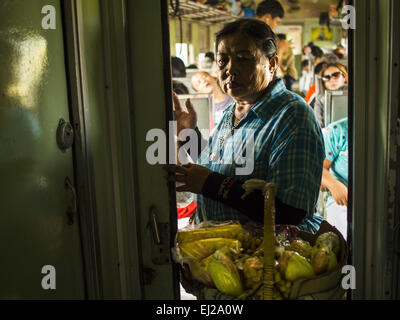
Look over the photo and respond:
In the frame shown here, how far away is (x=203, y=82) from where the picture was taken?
3693 mm

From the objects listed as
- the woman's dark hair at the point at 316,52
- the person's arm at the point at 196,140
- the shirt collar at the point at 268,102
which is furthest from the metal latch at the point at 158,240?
the woman's dark hair at the point at 316,52

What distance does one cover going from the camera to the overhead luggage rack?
4.12 metres

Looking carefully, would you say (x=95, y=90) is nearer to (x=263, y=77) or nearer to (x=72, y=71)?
(x=72, y=71)

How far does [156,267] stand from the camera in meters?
1.39

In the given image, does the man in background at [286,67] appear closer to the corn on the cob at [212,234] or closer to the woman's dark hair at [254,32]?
the woman's dark hair at [254,32]

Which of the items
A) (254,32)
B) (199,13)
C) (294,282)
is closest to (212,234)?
(294,282)

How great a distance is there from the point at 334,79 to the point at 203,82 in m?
1.23

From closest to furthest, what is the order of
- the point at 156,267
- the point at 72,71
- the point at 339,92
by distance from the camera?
the point at 72,71 < the point at 156,267 < the point at 339,92

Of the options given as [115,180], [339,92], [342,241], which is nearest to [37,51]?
[115,180]

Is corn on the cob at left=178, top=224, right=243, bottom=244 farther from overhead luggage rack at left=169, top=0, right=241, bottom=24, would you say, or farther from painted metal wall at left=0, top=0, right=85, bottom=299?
overhead luggage rack at left=169, top=0, right=241, bottom=24

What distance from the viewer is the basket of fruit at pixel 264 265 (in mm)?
1055

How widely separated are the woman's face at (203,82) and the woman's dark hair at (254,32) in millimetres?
2243

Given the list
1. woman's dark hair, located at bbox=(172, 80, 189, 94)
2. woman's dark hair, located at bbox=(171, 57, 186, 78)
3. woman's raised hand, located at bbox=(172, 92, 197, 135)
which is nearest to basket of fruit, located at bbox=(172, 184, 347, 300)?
woman's raised hand, located at bbox=(172, 92, 197, 135)
